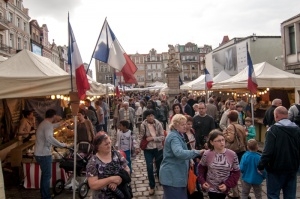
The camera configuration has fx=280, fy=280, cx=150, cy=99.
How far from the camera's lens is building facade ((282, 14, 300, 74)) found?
21.5m

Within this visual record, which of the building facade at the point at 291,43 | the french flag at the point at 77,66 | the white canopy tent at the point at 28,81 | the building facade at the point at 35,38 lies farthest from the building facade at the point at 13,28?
the french flag at the point at 77,66

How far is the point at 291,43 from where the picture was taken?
22.8 m

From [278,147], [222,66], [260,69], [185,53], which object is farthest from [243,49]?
[185,53]

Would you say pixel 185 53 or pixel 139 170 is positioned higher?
pixel 185 53

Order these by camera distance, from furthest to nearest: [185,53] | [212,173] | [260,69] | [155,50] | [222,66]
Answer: [155,50], [185,53], [222,66], [260,69], [212,173]

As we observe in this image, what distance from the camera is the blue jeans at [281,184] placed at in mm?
4453

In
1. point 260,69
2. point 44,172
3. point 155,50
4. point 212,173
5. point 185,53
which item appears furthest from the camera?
point 155,50

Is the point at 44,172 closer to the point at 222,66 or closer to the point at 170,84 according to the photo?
the point at 170,84

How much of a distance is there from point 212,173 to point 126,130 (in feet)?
10.5

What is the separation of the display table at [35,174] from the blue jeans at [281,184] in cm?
465

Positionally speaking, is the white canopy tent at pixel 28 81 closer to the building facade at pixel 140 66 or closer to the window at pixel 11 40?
the window at pixel 11 40

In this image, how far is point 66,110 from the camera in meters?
15.2

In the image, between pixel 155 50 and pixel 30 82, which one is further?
pixel 155 50

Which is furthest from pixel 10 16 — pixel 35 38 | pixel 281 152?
pixel 281 152
